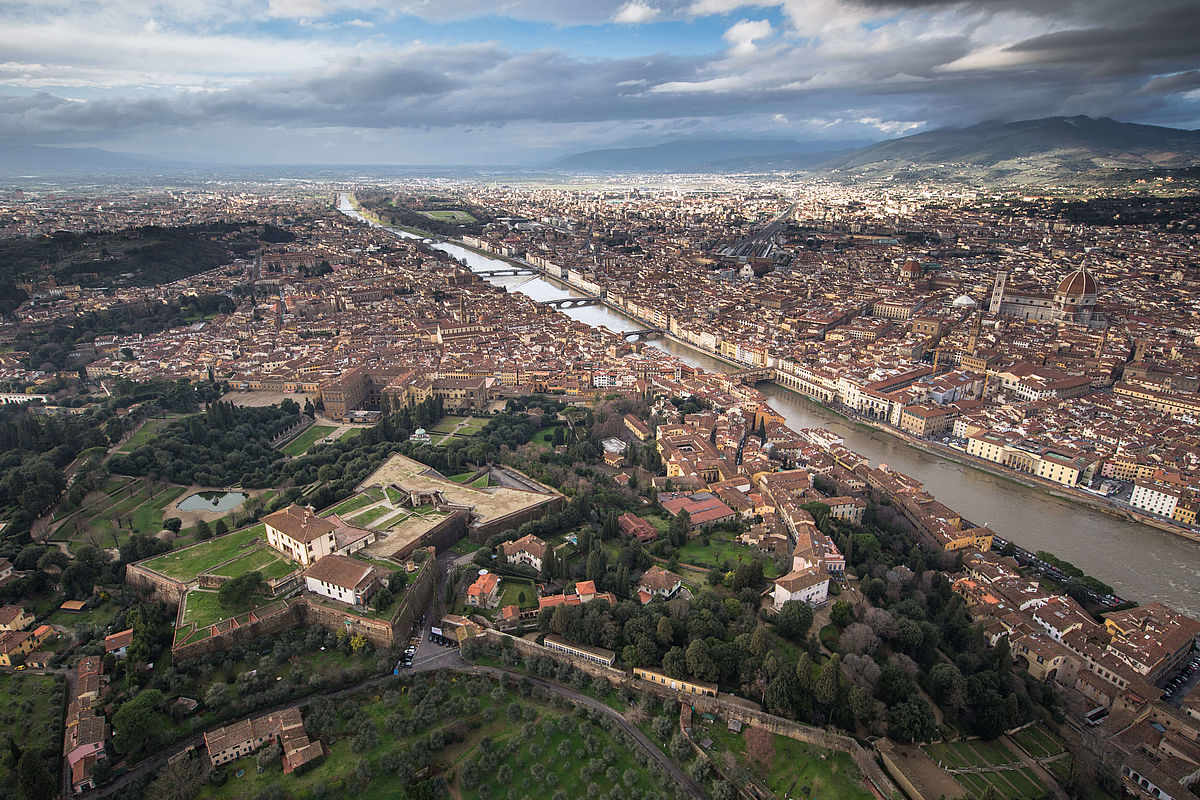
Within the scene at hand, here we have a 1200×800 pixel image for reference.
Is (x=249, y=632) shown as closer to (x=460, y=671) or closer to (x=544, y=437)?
(x=460, y=671)

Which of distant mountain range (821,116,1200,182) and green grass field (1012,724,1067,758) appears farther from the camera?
distant mountain range (821,116,1200,182)

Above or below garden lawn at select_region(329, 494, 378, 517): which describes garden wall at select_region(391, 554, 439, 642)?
below

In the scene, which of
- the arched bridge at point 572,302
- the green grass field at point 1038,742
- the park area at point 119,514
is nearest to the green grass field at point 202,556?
the park area at point 119,514

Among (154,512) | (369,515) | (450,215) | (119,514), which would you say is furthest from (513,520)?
(450,215)

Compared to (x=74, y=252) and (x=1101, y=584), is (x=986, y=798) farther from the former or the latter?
(x=74, y=252)

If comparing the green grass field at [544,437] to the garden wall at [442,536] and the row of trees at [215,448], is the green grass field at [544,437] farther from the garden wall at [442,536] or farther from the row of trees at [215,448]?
the row of trees at [215,448]

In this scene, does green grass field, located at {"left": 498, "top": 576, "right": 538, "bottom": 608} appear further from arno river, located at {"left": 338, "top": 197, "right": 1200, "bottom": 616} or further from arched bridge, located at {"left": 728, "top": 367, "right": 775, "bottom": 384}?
arched bridge, located at {"left": 728, "top": 367, "right": 775, "bottom": 384}

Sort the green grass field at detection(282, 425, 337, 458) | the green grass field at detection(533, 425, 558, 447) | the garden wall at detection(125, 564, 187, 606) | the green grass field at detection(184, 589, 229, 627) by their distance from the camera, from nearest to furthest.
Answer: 1. the green grass field at detection(184, 589, 229, 627)
2. the garden wall at detection(125, 564, 187, 606)
3. the green grass field at detection(282, 425, 337, 458)
4. the green grass field at detection(533, 425, 558, 447)

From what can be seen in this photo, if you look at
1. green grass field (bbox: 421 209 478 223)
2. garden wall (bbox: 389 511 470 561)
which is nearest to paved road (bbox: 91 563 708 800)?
garden wall (bbox: 389 511 470 561)
